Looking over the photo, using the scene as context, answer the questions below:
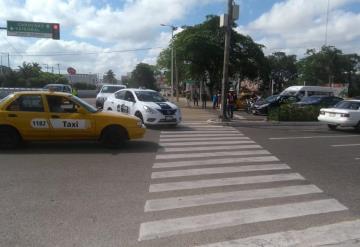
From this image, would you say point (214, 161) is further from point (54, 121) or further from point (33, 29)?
point (33, 29)

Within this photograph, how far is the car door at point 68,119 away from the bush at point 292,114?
13497mm

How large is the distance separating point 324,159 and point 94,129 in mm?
5943

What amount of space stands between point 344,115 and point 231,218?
1389cm

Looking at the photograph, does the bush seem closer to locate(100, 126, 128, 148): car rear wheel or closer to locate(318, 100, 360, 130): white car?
locate(318, 100, 360, 130): white car

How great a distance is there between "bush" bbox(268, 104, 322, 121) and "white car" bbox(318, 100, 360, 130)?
3.40 meters

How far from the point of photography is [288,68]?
99562mm

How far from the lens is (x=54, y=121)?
11109 millimetres

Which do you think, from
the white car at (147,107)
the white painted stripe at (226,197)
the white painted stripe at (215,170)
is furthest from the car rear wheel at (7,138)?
the white car at (147,107)

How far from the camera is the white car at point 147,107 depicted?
17.0 meters

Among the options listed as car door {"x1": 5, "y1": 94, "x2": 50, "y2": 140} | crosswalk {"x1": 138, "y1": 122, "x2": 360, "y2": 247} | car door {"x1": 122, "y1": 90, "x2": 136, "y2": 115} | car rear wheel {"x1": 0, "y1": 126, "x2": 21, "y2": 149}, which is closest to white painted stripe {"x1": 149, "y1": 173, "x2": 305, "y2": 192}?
crosswalk {"x1": 138, "y1": 122, "x2": 360, "y2": 247}

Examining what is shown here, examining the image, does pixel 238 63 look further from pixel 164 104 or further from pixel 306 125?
pixel 164 104

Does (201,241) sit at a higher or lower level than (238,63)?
lower

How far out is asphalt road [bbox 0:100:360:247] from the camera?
5.23 meters

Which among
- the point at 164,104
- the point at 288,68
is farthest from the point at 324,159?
the point at 288,68
